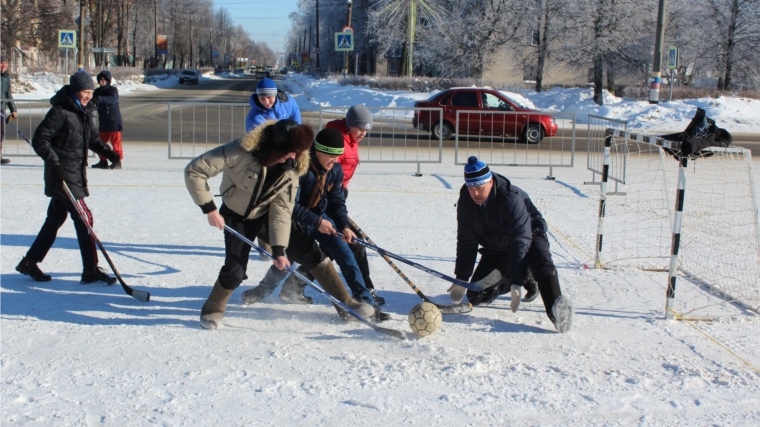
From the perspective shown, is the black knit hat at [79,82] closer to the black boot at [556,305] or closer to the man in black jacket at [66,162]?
the man in black jacket at [66,162]

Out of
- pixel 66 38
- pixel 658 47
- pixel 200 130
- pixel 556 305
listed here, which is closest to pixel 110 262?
pixel 556 305

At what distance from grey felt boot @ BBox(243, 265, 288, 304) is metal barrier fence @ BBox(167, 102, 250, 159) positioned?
6.11 m

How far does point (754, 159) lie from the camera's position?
53.9 ft

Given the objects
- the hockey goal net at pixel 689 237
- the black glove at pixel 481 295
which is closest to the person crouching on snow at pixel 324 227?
the black glove at pixel 481 295

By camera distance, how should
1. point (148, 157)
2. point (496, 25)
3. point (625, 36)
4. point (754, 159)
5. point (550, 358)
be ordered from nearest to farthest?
point (550, 358), point (148, 157), point (754, 159), point (625, 36), point (496, 25)

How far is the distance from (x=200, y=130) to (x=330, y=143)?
51.2ft

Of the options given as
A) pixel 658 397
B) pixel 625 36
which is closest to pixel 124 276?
pixel 658 397

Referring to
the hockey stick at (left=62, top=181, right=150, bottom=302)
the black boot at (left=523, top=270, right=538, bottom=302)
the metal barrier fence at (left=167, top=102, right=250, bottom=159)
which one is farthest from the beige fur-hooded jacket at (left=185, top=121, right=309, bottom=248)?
the metal barrier fence at (left=167, top=102, right=250, bottom=159)

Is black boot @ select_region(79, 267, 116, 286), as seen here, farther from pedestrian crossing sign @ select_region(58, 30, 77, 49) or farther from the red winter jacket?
pedestrian crossing sign @ select_region(58, 30, 77, 49)

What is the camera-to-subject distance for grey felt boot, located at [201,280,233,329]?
4977mm

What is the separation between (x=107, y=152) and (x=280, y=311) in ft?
6.98

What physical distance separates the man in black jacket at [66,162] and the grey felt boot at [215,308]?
143 cm

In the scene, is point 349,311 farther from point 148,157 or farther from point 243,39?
point 243,39

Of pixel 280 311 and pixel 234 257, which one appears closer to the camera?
pixel 234 257
